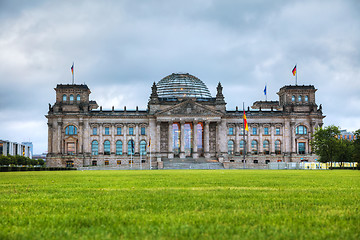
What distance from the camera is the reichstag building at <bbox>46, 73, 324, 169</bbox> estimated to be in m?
113

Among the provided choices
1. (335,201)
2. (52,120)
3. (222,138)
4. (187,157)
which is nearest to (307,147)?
(222,138)

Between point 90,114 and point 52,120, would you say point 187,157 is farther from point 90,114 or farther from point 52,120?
point 52,120

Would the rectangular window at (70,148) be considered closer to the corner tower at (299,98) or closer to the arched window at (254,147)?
the arched window at (254,147)

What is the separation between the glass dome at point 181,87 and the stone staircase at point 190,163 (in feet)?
92.5

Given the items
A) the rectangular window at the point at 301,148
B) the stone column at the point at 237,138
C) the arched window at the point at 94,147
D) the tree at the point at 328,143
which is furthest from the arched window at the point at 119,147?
the tree at the point at 328,143

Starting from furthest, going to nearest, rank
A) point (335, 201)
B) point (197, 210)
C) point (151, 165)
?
point (151, 165), point (335, 201), point (197, 210)

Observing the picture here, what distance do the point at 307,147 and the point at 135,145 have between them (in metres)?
47.6

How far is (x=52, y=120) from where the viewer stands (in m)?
115

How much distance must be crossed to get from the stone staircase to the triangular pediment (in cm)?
1247

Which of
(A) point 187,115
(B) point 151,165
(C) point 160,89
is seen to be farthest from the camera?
(C) point 160,89

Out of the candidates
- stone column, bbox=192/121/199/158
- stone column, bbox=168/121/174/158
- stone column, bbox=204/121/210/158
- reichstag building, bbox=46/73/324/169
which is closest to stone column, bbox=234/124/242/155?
reichstag building, bbox=46/73/324/169

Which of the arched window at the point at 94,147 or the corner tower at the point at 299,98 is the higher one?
the corner tower at the point at 299,98

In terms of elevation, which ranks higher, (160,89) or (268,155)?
(160,89)

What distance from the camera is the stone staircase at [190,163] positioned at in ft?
321
